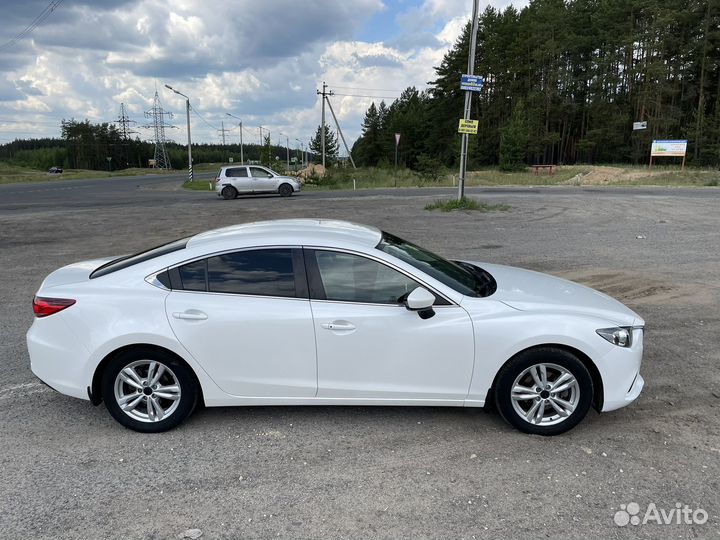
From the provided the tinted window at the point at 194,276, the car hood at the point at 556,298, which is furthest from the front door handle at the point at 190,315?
the car hood at the point at 556,298

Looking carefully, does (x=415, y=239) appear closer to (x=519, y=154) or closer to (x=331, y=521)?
(x=331, y=521)

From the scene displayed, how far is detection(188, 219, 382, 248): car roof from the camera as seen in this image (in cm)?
376

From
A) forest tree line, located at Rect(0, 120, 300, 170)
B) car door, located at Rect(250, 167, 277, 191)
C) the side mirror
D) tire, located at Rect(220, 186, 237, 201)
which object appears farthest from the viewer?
forest tree line, located at Rect(0, 120, 300, 170)

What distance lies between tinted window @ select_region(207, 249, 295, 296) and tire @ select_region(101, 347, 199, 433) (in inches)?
24.8

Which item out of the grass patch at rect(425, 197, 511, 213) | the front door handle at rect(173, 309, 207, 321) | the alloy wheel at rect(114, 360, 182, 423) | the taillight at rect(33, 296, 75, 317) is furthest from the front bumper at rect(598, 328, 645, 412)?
the grass patch at rect(425, 197, 511, 213)

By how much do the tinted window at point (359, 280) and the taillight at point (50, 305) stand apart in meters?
1.83

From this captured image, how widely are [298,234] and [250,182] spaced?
2460 centimetres

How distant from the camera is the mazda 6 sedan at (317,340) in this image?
349cm

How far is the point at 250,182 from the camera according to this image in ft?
90.0

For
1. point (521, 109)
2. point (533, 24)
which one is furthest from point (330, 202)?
point (533, 24)

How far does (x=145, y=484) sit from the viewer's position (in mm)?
3123

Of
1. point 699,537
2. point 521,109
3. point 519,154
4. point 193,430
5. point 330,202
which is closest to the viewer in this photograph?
point 699,537

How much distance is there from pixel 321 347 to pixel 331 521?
3.69 ft

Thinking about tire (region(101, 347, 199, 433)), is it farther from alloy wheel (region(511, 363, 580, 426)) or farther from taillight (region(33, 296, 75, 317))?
alloy wheel (region(511, 363, 580, 426))
